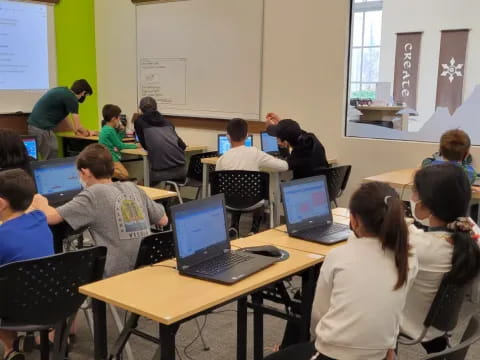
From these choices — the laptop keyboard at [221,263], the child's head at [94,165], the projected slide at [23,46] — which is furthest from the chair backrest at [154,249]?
the projected slide at [23,46]

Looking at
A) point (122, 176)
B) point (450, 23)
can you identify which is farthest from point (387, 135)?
point (122, 176)

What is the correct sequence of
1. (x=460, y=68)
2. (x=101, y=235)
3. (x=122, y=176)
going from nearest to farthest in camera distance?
(x=101, y=235) < (x=122, y=176) < (x=460, y=68)

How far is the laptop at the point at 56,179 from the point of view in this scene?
11.3ft

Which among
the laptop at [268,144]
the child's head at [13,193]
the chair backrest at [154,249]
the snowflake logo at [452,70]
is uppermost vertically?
the snowflake logo at [452,70]

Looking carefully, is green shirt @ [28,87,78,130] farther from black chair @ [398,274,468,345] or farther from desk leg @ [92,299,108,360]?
black chair @ [398,274,468,345]

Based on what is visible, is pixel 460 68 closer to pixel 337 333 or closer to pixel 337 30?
pixel 337 30

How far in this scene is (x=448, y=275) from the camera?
200cm

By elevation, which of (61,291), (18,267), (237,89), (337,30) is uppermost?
(337,30)

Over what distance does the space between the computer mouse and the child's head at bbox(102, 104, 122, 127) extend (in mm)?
3526

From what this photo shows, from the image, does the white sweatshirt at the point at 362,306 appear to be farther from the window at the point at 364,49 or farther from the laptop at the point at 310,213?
the window at the point at 364,49

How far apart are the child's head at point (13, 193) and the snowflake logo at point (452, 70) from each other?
4403mm

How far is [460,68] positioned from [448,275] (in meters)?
4.25

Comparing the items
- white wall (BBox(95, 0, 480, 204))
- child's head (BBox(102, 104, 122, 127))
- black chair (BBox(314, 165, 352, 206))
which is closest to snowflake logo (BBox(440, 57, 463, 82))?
white wall (BBox(95, 0, 480, 204))

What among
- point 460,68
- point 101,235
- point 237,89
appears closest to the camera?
point 101,235
